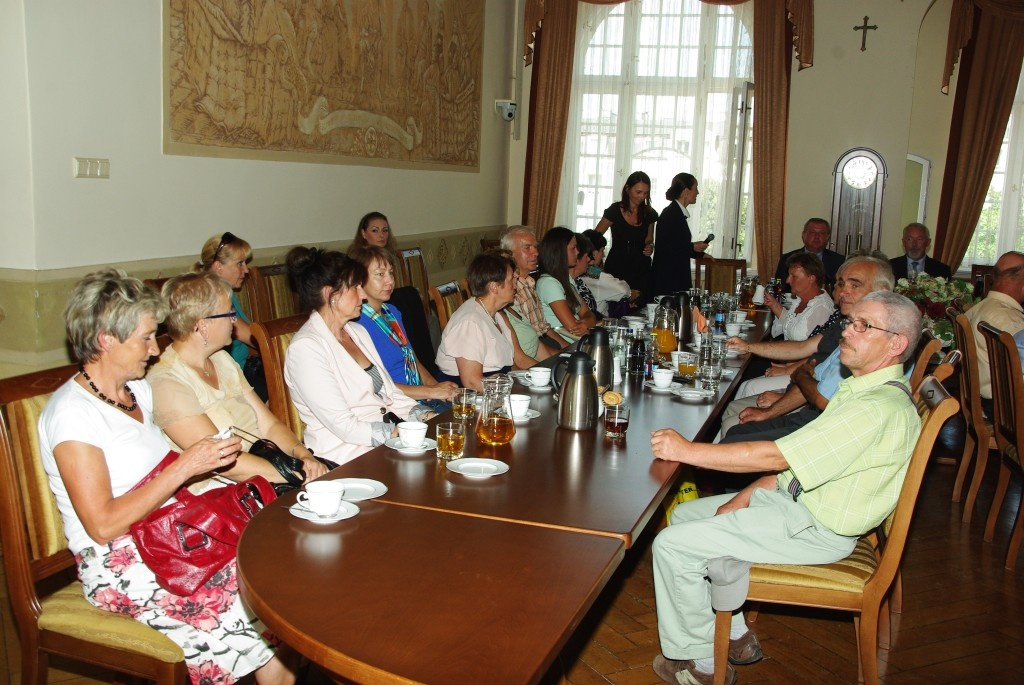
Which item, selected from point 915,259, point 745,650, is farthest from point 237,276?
point 915,259

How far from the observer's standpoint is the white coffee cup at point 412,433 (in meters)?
2.43

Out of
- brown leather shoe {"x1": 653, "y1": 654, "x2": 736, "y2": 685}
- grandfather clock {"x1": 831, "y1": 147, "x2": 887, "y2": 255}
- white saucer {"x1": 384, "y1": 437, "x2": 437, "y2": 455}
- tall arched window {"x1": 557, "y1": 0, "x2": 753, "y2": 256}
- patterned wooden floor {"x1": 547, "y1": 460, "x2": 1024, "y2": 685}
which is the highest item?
tall arched window {"x1": 557, "y1": 0, "x2": 753, "y2": 256}

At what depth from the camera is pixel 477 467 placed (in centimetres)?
233

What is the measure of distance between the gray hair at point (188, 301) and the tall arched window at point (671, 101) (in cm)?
700

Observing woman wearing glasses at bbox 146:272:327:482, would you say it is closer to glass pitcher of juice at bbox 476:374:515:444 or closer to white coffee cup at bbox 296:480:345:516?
glass pitcher of juice at bbox 476:374:515:444

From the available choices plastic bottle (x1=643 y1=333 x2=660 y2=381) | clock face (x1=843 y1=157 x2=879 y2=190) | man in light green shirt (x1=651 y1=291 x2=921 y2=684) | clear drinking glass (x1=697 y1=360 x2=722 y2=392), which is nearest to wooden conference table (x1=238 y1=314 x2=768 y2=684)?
man in light green shirt (x1=651 y1=291 x2=921 y2=684)

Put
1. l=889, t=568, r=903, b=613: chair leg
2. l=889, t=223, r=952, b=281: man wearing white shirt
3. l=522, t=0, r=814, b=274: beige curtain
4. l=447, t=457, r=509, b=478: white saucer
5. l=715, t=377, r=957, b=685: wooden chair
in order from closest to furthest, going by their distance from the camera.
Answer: l=447, t=457, r=509, b=478: white saucer → l=715, t=377, r=957, b=685: wooden chair → l=889, t=568, r=903, b=613: chair leg → l=889, t=223, r=952, b=281: man wearing white shirt → l=522, t=0, r=814, b=274: beige curtain

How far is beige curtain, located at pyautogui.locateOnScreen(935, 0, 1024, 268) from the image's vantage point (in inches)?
337

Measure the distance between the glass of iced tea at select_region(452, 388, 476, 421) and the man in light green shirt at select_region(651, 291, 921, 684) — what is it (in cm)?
62

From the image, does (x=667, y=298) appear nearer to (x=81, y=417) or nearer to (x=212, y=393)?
(x=212, y=393)

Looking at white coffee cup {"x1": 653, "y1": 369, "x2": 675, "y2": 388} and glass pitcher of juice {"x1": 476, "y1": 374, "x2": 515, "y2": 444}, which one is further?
white coffee cup {"x1": 653, "y1": 369, "x2": 675, "y2": 388}

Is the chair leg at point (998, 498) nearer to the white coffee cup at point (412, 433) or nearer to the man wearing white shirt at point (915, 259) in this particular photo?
the white coffee cup at point (412, 433)

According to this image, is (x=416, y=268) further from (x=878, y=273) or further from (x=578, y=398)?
(x=578, y=398)

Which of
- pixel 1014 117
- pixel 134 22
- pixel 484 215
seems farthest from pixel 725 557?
pixel 1014 117
